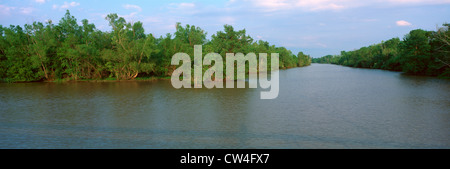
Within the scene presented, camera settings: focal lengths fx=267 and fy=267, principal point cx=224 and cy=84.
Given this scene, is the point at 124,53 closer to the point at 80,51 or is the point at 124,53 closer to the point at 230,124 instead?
the point at 80,51

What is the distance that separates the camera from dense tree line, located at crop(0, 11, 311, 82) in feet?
134

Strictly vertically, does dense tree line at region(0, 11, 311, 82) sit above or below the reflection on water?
above

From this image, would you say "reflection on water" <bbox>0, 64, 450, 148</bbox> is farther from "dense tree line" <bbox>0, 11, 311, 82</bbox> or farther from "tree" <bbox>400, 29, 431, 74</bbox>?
"tree" <bbox>400, 29, 431, 74</bbox>

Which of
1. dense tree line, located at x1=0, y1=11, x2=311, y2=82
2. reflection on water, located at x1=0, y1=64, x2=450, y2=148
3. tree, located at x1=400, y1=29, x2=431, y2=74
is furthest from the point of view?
tree, located at x1=400, y1=29, x2=431, y2=74

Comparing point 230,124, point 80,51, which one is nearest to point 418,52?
point 230,124

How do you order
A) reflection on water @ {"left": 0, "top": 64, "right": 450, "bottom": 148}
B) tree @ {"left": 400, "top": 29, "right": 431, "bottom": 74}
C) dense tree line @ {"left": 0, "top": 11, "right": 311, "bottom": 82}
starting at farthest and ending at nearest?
tree @ {"left": 400, "top": 29, "right": 431, "bottom": 74}
dense tree line @ {"left": 0, "top": 11, "right": 311, "bottom": 82}
reflection on water @ {"left": 0, "top": 64, "right": 450, "bottom": 148}

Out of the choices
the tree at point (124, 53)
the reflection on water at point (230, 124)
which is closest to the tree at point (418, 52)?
the reflection on water at point (230, 124)

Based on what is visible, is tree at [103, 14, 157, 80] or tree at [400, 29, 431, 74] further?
tree at [400, 29, 431, 74]

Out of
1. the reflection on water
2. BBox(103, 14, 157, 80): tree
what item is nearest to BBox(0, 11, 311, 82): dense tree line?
BBox(103, 14, 157, 80): tree

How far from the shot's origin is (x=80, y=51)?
4122 centimetres
